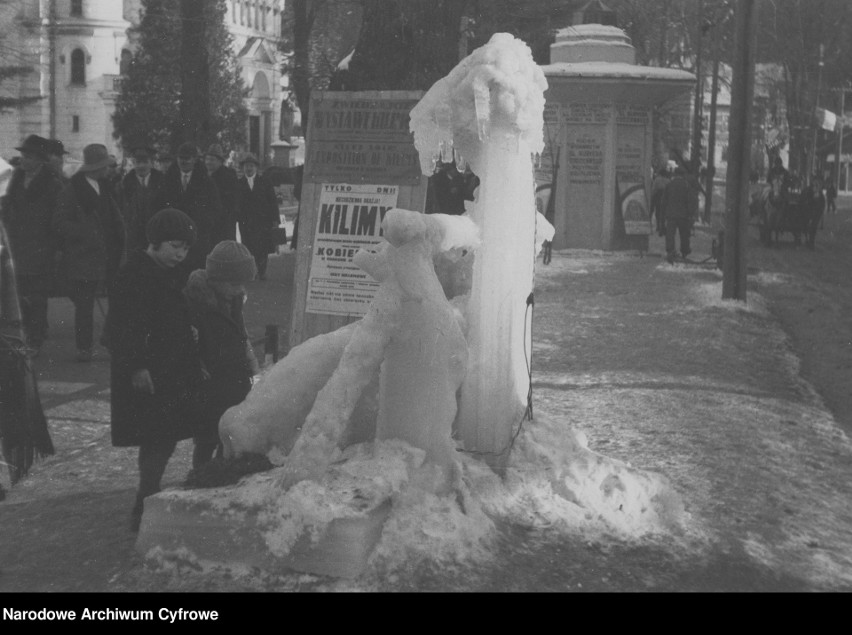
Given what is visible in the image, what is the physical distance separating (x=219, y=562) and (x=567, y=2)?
14.3 metres

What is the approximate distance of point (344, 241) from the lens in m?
8.55

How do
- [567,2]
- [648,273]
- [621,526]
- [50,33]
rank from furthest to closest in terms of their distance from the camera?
[50,33] < [648,273] < [567,2] < [621,526]

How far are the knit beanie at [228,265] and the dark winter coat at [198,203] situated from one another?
5.14m

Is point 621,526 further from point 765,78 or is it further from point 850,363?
point 765,78

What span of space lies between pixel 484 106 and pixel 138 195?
315 inches

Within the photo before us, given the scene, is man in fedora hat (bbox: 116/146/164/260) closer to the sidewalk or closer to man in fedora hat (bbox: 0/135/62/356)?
man in fedora hat (bbox: 0/135/62/356)

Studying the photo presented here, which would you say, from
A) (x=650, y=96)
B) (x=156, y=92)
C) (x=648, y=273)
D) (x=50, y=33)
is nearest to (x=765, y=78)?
(x=156, y=92)

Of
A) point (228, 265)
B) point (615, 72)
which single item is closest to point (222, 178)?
point (228, 265)

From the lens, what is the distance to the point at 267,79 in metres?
76.5

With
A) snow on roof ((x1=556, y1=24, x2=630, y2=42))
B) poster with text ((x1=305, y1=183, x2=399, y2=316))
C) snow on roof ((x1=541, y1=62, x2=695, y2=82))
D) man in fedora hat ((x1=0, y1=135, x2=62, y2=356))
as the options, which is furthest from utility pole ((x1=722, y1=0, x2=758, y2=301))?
snow on roof ((x1=556, y1=24, x2=630, y2=42))

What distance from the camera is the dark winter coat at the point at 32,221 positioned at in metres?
10.5

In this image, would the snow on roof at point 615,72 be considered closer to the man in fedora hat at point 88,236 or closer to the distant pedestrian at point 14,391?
the man in fedora hat at point 88,236

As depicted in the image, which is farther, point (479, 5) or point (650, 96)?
point (650, 96)

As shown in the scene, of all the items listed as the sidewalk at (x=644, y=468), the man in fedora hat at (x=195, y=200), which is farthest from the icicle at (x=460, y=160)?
the man in fedora hat at (x=195, y=200)
